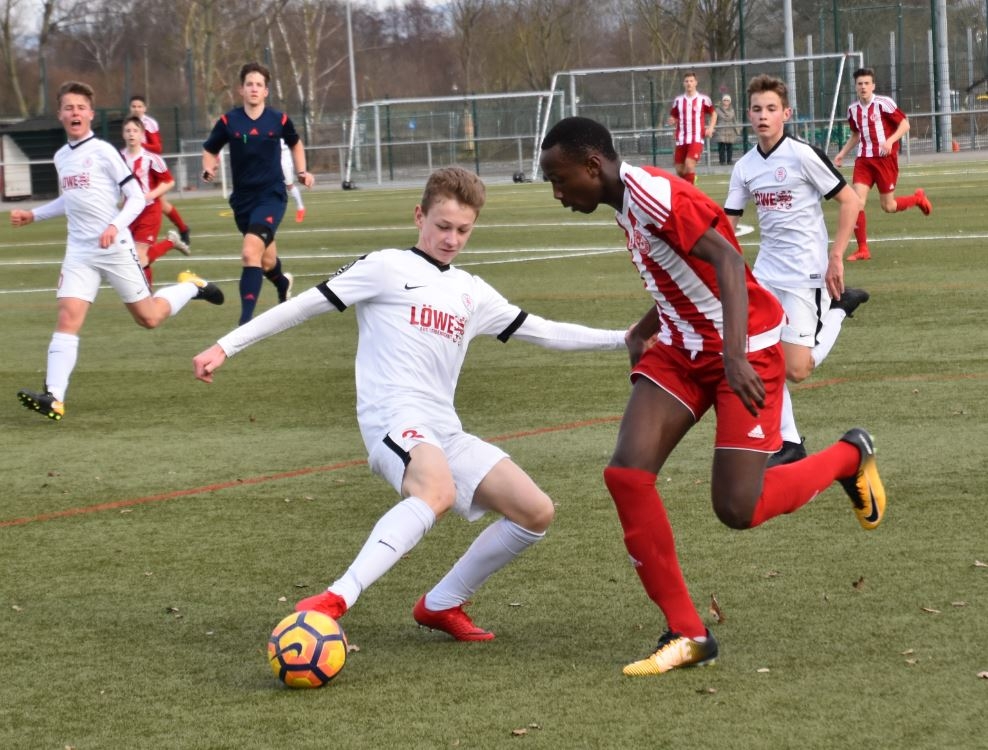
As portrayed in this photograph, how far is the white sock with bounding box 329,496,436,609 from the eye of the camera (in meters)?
4.81

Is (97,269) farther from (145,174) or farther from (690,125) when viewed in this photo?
(690,125)

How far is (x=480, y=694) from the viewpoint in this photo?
182 inches

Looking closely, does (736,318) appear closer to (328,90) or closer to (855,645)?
(855,645)

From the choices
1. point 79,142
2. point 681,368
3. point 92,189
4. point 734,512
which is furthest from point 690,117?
point 734,512

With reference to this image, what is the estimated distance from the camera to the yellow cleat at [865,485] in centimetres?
558

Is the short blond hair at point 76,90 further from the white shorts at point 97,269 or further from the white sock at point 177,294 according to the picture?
the white sock at point 177,294

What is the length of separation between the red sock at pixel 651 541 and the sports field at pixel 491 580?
23 cm

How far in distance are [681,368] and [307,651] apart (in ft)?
4.93

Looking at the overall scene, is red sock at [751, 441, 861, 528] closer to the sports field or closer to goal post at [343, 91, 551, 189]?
the sports field

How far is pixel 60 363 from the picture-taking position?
10039mm

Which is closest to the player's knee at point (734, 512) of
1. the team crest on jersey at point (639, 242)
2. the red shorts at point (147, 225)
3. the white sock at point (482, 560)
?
the white sock at point (482, 560)

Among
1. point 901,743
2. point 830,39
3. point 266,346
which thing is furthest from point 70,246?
point 830,39

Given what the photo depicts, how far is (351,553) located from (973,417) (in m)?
3.94

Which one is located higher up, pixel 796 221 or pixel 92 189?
pixel 92 189
